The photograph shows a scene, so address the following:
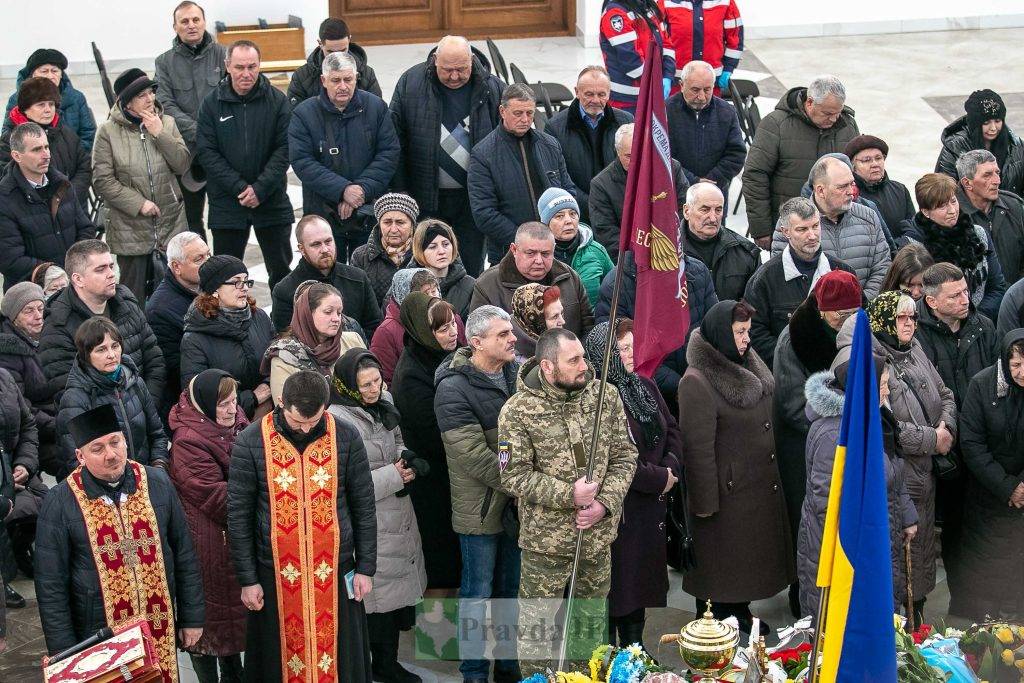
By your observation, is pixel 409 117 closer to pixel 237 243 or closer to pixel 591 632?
pixel 237 243

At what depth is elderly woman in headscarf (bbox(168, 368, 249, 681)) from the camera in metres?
5.89

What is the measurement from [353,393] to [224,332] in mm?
932

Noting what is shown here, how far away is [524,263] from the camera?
6.91m

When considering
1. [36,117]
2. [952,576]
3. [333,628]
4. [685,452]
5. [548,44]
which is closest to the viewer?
[333,628]

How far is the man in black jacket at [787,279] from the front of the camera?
7152 mm

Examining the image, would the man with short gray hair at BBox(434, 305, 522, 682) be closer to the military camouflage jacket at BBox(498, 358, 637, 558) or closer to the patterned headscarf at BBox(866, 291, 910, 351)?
the military camouflage jacket at BBox(498, 358, 637, 558)

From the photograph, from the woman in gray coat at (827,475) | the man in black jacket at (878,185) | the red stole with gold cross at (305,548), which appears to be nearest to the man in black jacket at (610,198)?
the man in black jacket at (878,185)

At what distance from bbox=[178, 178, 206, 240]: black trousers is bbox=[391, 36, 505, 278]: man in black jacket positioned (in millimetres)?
1378

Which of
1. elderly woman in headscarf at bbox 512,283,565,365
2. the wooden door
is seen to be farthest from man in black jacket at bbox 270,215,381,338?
the wooden door

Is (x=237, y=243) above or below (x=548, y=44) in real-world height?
below

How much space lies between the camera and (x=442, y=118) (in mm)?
9008

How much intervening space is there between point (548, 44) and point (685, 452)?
10.6 meters

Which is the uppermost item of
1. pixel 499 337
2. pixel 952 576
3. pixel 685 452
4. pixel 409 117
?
pixel 409 117

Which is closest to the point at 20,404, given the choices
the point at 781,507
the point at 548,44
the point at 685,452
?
the point at 685,452
